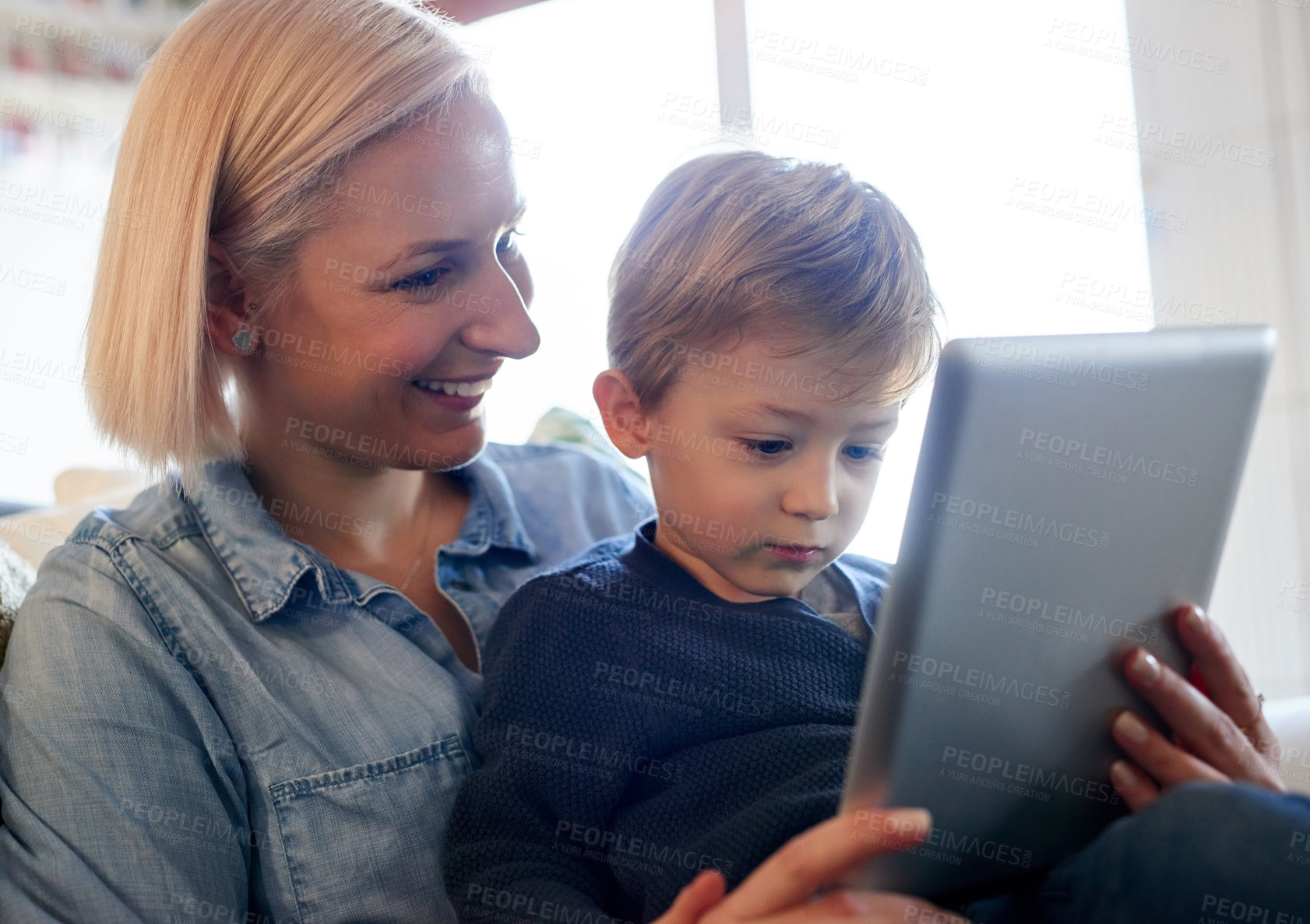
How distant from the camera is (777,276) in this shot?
985 millimetres

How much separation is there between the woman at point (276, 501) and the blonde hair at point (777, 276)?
173 millimetres

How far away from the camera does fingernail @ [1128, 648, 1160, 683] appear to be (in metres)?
0.76

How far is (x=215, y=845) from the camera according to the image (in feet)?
3.03

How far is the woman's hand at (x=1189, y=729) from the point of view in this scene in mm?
773

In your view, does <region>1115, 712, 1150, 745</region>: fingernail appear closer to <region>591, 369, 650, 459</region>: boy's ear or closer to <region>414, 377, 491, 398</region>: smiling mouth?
<region>591, 369, 650, 459</region>: boy's ear

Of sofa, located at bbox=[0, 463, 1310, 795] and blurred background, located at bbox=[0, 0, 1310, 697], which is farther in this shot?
blurred background, located at bbox=[0, 0, 1310, 697]

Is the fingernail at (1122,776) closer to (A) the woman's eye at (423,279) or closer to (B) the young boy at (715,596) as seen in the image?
(B) the young boy at (715,596)

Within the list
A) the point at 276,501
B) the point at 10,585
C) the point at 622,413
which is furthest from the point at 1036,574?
the point at 10,585

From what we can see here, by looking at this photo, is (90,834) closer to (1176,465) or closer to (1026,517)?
(1026,517)

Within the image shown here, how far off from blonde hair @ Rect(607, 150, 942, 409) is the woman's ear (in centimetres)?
44

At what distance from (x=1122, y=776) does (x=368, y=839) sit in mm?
688

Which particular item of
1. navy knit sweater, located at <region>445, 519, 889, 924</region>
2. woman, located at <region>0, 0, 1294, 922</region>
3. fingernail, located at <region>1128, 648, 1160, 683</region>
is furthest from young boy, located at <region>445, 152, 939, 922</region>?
fingernail, located at <region>1128, 648, 1160, 683</region>

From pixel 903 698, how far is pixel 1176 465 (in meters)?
0.28

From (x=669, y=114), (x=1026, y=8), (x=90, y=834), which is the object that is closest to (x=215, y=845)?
(x=90, y=834)
